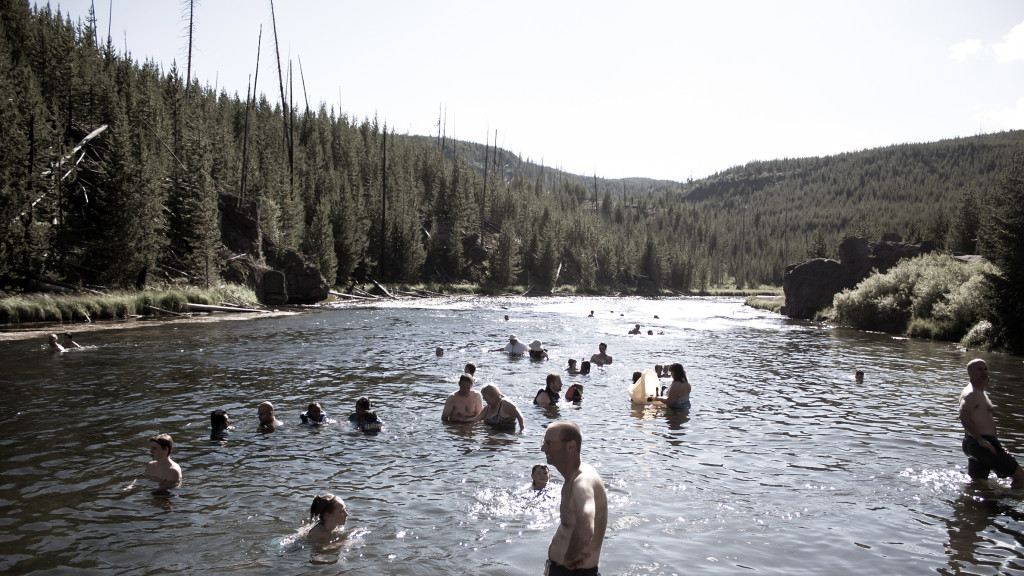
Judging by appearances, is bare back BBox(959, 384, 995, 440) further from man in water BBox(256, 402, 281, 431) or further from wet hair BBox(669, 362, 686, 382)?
man in water BBox(256, 402, 281, 431)

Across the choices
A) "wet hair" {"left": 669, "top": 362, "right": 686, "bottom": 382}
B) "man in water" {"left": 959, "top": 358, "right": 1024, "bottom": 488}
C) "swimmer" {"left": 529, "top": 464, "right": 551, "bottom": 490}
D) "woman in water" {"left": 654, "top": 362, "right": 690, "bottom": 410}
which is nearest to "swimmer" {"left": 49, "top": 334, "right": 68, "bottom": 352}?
"swimmer" {"left": 529, "top": 464, "right": 551, "bottom": 490}

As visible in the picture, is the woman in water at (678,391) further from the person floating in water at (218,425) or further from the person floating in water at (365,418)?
the person floating in water at (218,425)

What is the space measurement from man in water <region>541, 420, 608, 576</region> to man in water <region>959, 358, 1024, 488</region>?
949cm

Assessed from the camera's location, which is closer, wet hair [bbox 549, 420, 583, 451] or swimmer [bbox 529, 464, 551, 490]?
wet hair [bbox 549, 420, 583, 451]

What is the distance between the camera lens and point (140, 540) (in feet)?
30.9

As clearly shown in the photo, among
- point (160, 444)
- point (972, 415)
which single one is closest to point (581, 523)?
point (160, 444)

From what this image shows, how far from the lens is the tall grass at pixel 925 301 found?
3975 centimetres

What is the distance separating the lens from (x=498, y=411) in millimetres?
16938

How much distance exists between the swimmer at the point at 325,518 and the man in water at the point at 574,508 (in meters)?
4.67

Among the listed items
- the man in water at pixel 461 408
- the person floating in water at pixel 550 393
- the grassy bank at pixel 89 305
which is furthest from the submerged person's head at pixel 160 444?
the grassy bank at pixel 89 305

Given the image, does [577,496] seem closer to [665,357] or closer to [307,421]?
[307,421]

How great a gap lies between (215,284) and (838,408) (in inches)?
1946

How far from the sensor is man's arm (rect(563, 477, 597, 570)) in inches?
234

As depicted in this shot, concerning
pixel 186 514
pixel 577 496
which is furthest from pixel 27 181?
pixel 577 496
